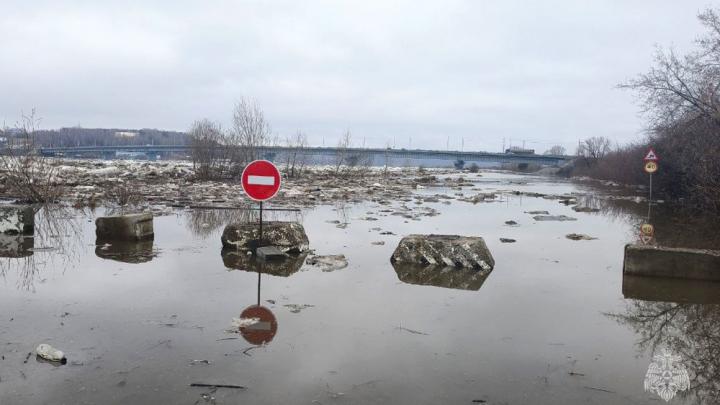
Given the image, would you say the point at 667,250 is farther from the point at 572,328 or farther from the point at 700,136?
the point at 700,136

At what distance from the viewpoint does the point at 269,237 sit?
8.88m

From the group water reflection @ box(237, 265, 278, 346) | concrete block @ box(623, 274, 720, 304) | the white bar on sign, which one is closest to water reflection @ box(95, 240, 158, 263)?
the white bar on sign

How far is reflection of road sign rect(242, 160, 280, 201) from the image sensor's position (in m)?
8.71

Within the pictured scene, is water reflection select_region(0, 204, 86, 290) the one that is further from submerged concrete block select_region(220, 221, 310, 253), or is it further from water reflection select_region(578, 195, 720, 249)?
water reflection select_region(578, 195, 720, 249)

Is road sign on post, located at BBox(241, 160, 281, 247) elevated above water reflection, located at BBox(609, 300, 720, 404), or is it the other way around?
road sign on post, located at BBox(241, 160, 281, 247)

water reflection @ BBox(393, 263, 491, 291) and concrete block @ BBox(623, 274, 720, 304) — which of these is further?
water reflection @ BBox(393, 263, 491, 291)

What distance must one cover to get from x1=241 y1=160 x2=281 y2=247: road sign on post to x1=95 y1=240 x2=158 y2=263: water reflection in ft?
6.35

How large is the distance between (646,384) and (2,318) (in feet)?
20.0

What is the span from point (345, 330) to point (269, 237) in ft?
13.9

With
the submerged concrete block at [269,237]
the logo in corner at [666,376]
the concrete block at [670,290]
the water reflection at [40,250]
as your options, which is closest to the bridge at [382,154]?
the water reflection at [40,250]

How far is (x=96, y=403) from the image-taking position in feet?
10.9

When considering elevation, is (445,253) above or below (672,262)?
below

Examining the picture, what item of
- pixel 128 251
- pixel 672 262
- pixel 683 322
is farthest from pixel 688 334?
pixel 128 251

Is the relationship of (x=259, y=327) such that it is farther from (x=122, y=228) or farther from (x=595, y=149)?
(x=595, y=149)
